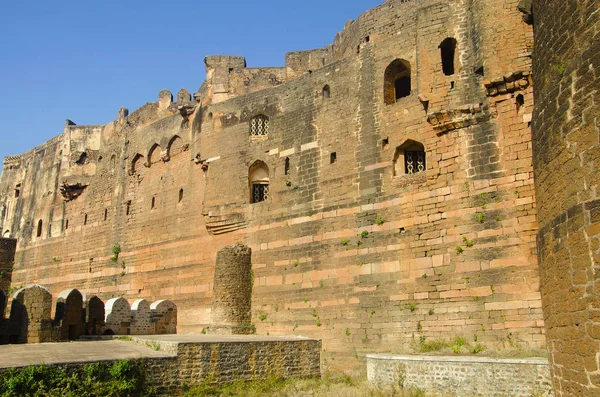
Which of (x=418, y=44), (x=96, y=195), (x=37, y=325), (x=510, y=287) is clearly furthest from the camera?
(x=96, y=195)

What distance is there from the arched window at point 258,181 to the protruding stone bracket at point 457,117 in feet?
20.4

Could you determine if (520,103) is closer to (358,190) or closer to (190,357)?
(358,190)

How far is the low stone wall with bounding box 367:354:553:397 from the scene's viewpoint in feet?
32.4

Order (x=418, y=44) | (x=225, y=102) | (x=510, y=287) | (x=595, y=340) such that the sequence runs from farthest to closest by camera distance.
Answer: (x=225, y=102) → (x=418, y=44) → (x=510, y=287) → (x=595, y=340)

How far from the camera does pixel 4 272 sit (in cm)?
2992

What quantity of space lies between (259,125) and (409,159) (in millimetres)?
5796

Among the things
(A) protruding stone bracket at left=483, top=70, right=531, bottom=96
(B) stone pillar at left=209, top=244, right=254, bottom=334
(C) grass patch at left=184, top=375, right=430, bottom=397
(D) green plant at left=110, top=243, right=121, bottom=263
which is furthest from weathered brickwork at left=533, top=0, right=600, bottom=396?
(D) green plant at left=110, top=243, right=121, bottom=263

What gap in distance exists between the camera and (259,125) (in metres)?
19.3

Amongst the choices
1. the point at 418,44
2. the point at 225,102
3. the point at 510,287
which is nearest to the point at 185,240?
the point at 225,102

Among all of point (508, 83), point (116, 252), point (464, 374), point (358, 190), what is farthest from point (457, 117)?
point (116, 252)

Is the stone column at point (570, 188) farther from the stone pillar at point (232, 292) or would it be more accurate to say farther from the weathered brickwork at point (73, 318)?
the weathered brickwork at point (73, 318)

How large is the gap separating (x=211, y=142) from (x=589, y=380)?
15327 millimetres

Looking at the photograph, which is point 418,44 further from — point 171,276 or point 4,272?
point 4,272

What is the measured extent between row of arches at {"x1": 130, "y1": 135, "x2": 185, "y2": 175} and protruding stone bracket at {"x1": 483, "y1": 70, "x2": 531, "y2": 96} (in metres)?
11.9
